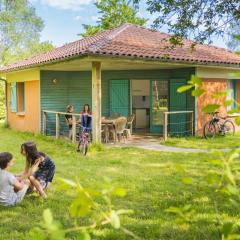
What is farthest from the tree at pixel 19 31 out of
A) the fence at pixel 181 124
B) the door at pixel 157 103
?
the fence at pixel 181 124

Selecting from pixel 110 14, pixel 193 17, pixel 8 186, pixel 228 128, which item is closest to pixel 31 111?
pixel 228 128

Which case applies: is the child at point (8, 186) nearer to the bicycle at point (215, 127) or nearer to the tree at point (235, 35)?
the tree at point (235, 35)

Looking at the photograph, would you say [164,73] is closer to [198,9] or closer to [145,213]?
[198,9]

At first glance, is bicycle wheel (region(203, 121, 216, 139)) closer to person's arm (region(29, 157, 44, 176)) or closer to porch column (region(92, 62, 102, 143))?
porch column (region(92, 62, 102, 143))

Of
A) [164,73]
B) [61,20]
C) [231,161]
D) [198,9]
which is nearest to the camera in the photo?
[231,161]

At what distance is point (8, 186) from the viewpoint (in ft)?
19.1

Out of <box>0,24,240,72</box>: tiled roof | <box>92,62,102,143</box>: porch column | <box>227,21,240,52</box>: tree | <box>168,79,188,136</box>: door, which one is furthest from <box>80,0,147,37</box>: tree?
<box>227,21,240,52</box>: tree

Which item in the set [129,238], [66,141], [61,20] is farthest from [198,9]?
[61,20]

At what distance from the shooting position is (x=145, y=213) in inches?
215

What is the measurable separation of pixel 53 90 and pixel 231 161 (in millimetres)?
15605

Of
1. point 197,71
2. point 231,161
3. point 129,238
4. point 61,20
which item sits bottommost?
point 129,238

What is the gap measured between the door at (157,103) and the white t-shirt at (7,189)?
418 inches

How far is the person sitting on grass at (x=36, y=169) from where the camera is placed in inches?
245

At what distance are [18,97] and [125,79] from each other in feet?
17.4
